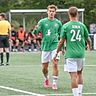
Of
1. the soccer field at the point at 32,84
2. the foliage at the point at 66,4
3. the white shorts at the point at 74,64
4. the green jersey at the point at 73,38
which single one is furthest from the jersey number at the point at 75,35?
the foliage at the point at 66,4

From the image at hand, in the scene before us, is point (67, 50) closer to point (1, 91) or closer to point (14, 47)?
point (1, 91)

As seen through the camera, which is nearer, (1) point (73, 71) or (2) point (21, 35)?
(1) point (73, 71)

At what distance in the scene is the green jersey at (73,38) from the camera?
450 inches

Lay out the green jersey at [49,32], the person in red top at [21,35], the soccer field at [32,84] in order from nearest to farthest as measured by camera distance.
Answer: the soccer field at [32,84]
the green jersey at [49,32]
the person in red top at [21,35]

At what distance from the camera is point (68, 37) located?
1151cm

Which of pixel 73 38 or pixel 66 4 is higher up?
pixel 66 4

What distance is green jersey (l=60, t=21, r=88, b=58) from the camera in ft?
37.5

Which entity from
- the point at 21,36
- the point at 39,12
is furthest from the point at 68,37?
the point at 39,12

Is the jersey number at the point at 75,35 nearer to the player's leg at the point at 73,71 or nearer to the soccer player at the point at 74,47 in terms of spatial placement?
the soccer player at the point at 74,47

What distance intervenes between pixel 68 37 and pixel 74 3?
39190 millimetres

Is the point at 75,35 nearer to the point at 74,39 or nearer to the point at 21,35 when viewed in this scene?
the point at 74,39

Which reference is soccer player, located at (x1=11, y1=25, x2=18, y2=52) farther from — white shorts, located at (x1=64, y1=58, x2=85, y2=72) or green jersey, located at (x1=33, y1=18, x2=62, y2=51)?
white shorts, located at (x1=64, y1=58, x2=85, y2=72)

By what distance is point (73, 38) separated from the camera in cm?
1149

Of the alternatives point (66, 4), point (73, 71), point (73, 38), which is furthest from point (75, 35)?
point (66, 4)
